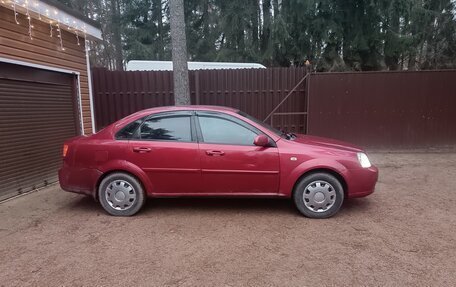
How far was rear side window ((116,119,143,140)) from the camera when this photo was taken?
4.42 m

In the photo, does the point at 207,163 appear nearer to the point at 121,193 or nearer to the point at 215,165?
the point at 215,165

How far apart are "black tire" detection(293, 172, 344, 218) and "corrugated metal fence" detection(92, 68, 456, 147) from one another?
4476mm

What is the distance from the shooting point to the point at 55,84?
659 cm

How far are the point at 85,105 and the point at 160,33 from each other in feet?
38.8

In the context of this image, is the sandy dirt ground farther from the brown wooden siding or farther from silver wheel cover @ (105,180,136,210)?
the brown wooden siding

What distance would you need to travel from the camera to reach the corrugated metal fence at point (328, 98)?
8.35m

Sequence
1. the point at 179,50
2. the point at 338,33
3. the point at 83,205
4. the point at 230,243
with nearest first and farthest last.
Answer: the point at 230,243, the point at 83,205, the point at 179,50, the point at 338,33

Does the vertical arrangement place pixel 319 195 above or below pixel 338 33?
below

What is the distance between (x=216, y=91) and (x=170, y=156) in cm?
458

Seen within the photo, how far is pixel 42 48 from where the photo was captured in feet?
19.9

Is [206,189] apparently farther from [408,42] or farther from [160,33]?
[160,33]

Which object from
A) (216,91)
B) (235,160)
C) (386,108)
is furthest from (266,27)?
(235,160)

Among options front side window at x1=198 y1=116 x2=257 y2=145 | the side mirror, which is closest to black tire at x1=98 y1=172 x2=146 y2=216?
front side window at x1=198 y1=116 x2=257 y2=145

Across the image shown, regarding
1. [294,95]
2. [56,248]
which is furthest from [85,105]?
[294,95]
